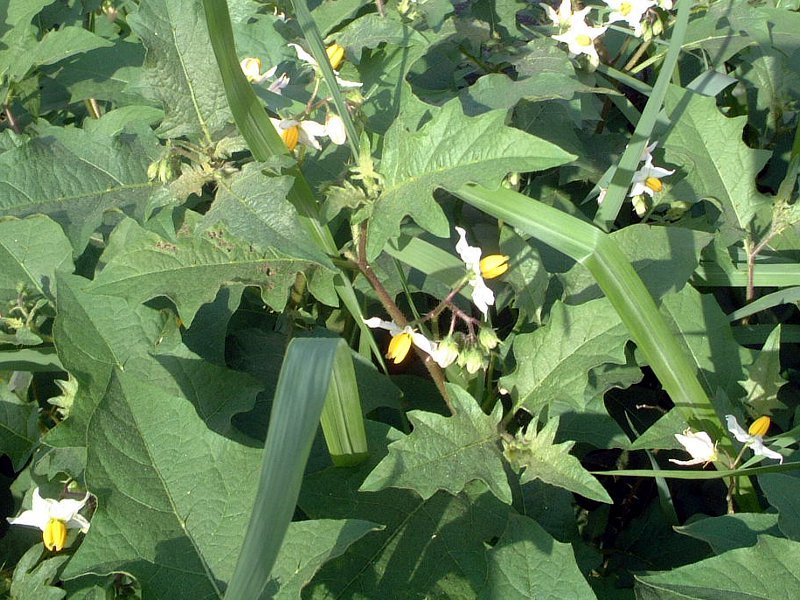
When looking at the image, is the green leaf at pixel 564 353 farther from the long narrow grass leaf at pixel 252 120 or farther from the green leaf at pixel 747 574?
the green leaf at pixel 747 574

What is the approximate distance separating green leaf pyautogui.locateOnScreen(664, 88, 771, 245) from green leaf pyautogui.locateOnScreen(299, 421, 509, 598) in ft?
3.16

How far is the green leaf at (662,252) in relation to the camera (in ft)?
5.18

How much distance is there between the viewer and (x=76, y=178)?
1.56m

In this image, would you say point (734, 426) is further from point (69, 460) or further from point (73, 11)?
point (73, 11)

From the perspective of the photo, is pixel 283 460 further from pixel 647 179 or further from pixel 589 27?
pixel 589 27

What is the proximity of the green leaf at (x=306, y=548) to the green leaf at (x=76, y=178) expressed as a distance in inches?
28.1

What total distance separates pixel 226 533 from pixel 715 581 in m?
0.71

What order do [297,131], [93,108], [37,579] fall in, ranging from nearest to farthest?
[37,579] < [297,131] < [93,108]

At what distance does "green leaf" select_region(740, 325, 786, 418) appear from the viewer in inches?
63.0

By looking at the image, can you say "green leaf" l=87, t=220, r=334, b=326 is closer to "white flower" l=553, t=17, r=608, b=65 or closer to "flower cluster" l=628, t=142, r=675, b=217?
"flower cluster" l=628, t=142, r=675, b=217

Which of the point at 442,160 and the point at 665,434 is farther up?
the point at 442,160

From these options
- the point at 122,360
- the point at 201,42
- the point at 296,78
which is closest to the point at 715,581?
the point at 122,360

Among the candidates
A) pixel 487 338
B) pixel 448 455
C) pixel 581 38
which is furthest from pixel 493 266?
pixel 581 38

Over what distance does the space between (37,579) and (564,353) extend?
3.30 feet
